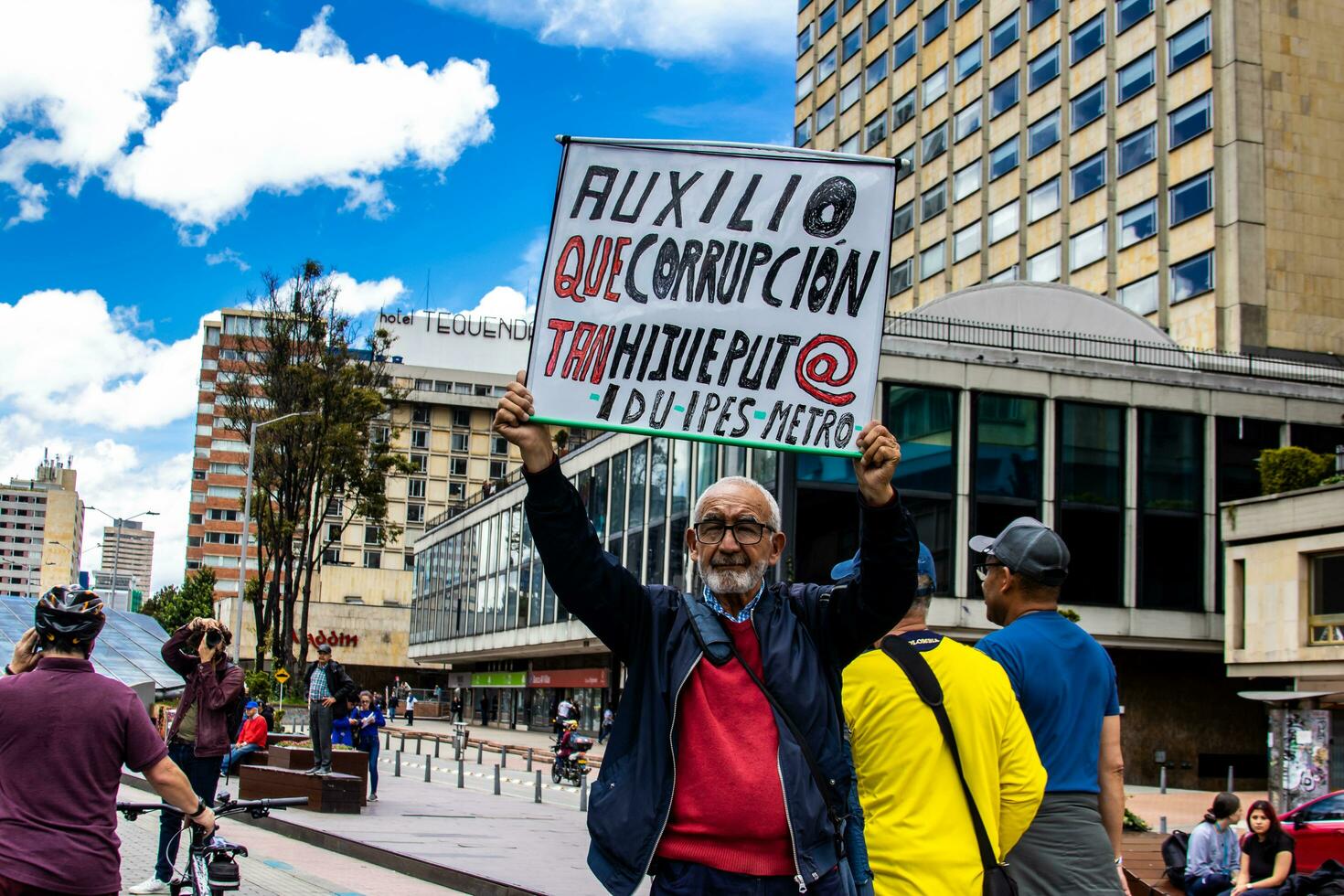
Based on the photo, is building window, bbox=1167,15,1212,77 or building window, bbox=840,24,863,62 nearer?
building window, bbox=1167,15,1212,77

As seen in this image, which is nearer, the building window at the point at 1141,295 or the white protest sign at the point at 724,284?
the white protest sign at the point at 724,284

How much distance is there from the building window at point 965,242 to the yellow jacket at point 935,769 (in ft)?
188

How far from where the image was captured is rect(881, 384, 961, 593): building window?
36.2 metres

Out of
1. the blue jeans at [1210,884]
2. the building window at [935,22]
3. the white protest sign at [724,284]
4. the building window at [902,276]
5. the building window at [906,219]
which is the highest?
the building window at [935,22]

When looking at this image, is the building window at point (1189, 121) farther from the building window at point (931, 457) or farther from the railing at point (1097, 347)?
the building window at point (931, 457)

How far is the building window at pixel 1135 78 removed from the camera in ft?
166

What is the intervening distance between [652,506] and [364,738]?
25565mm

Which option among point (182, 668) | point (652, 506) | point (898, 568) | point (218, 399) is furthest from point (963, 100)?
point (218, 399)

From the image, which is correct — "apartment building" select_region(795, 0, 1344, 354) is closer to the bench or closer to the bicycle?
the bench

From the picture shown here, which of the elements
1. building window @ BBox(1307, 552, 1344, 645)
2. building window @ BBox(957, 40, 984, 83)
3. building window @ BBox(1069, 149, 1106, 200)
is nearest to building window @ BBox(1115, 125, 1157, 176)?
building window @ BBox(1069, 149, 1106, 200)

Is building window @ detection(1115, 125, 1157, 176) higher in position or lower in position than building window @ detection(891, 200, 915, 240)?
lower

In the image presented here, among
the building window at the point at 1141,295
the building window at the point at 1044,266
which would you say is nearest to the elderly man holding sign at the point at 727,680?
the building window at the point at 1141,295

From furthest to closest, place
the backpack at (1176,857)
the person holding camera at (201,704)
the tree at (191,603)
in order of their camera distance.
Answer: the tree at (191,603), the backpack at (1176,857), the person holding camera at (201,704)

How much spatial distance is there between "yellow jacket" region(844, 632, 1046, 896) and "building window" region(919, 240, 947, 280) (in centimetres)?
5919
